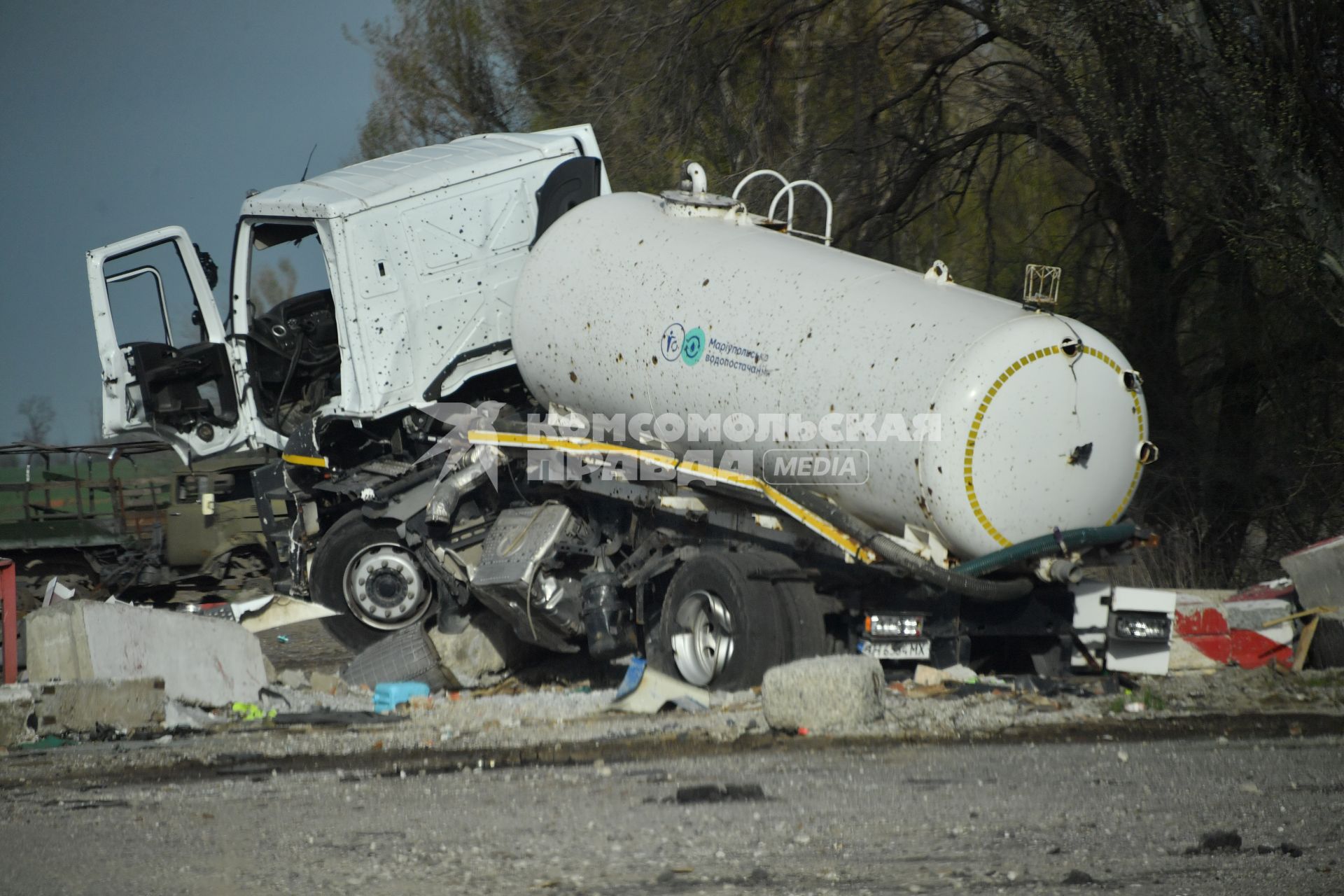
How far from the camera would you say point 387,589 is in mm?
10797

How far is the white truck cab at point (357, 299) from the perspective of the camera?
34.4 feet

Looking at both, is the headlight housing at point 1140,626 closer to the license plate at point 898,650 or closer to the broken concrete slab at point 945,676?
the broken concrete slab at point 945,676

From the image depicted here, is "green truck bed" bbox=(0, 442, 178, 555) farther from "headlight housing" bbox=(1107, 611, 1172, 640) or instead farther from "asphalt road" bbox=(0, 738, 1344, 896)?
"headlight housing" bbox=(1107, 611, 1172, 640)

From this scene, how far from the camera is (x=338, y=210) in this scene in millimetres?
10312

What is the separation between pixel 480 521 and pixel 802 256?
3.48m

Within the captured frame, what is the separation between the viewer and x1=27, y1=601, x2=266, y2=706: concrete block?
818cm

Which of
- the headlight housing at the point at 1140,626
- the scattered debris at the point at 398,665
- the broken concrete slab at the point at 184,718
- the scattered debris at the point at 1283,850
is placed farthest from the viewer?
the scattered debris at the point at 398,665

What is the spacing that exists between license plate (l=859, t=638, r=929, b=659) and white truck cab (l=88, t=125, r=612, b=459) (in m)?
4.26

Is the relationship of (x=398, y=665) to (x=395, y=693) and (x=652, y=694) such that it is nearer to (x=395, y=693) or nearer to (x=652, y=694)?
(x=395, y=693)

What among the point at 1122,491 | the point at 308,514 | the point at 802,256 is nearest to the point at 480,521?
the point at 308,514

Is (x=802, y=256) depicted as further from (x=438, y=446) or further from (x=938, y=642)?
(x=438, y=446)

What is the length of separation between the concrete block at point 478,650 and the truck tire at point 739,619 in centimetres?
254

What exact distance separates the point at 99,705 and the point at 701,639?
3517 millimetres

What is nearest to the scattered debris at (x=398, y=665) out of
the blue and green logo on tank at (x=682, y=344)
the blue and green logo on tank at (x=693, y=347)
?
the blue and green logo on tank at (x=682, y=344)
